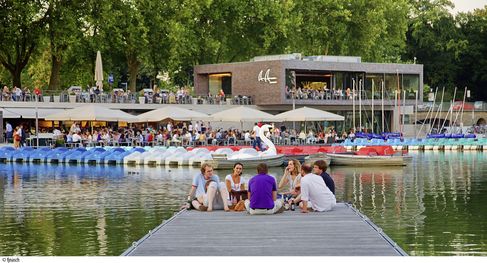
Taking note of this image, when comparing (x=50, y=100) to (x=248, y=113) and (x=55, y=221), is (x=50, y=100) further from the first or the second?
(x=55, y=221)

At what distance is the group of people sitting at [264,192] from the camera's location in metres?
19.1

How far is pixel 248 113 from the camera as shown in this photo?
58.1m

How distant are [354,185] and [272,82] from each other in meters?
38.9

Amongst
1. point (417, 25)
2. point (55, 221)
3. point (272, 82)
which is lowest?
point (55, 221)

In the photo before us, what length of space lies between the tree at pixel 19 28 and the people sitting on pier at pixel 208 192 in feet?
163

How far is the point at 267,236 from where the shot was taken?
54.0 ft

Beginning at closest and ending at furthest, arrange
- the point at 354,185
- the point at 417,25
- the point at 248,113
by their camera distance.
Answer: the point at 354,185, the point at 248,113, the point at 417,25

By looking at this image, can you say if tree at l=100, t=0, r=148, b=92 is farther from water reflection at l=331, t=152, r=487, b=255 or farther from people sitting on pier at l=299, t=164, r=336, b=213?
people sitting on pier at l=299, t=164, r=336, b=213

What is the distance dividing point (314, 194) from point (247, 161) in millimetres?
22333

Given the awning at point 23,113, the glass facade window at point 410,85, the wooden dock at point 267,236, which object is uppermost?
the glass facade window at point 410,85

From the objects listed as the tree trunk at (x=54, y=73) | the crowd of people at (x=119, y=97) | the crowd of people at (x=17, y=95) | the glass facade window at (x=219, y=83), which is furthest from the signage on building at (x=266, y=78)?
the crowd of people at (x=17, y=95)

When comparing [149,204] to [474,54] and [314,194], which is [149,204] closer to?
[314,194]

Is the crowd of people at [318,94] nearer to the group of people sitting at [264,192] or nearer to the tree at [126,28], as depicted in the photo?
the tree at [126,28]
